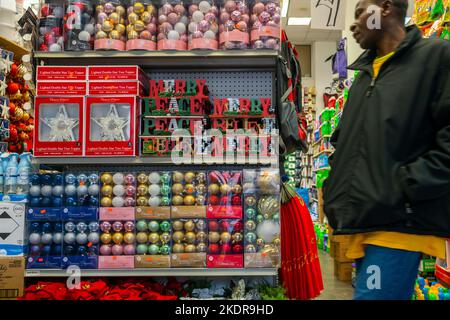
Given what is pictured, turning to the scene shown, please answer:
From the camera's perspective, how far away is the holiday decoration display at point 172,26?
3043 millimetres

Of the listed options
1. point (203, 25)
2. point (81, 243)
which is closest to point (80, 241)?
point (81, 243)

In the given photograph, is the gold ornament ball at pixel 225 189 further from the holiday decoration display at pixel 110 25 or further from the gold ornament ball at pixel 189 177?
the holiday decoration display at pixel 110 25

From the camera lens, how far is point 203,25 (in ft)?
10.0

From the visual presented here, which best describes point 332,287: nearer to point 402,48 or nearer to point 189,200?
point 189,200

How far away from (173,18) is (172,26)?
0.05m

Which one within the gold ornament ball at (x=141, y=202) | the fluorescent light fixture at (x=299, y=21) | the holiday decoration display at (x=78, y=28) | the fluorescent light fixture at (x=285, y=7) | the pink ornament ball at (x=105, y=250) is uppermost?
the fluorescent light fixture at (x=299, y=21)

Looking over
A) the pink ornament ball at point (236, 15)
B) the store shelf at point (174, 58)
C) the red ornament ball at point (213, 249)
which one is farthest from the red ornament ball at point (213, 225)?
the pink ornament ball at point (236, 15)

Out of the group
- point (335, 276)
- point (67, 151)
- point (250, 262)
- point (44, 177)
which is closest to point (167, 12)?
point (67, 151)

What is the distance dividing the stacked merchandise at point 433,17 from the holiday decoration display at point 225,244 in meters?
1.71

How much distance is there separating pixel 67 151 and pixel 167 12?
1.12 meters

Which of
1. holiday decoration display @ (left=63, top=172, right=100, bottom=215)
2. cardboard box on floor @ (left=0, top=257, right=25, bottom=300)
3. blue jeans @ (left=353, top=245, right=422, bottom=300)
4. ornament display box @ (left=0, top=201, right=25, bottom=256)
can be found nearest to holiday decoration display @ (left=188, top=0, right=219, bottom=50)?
holiday decoration display @ (left=63, top=172, right=100, bottom=215)

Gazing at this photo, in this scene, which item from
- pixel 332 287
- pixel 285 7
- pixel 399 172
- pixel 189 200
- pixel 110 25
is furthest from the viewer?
pixel 285 7

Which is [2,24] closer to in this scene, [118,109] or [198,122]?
[118,109]
